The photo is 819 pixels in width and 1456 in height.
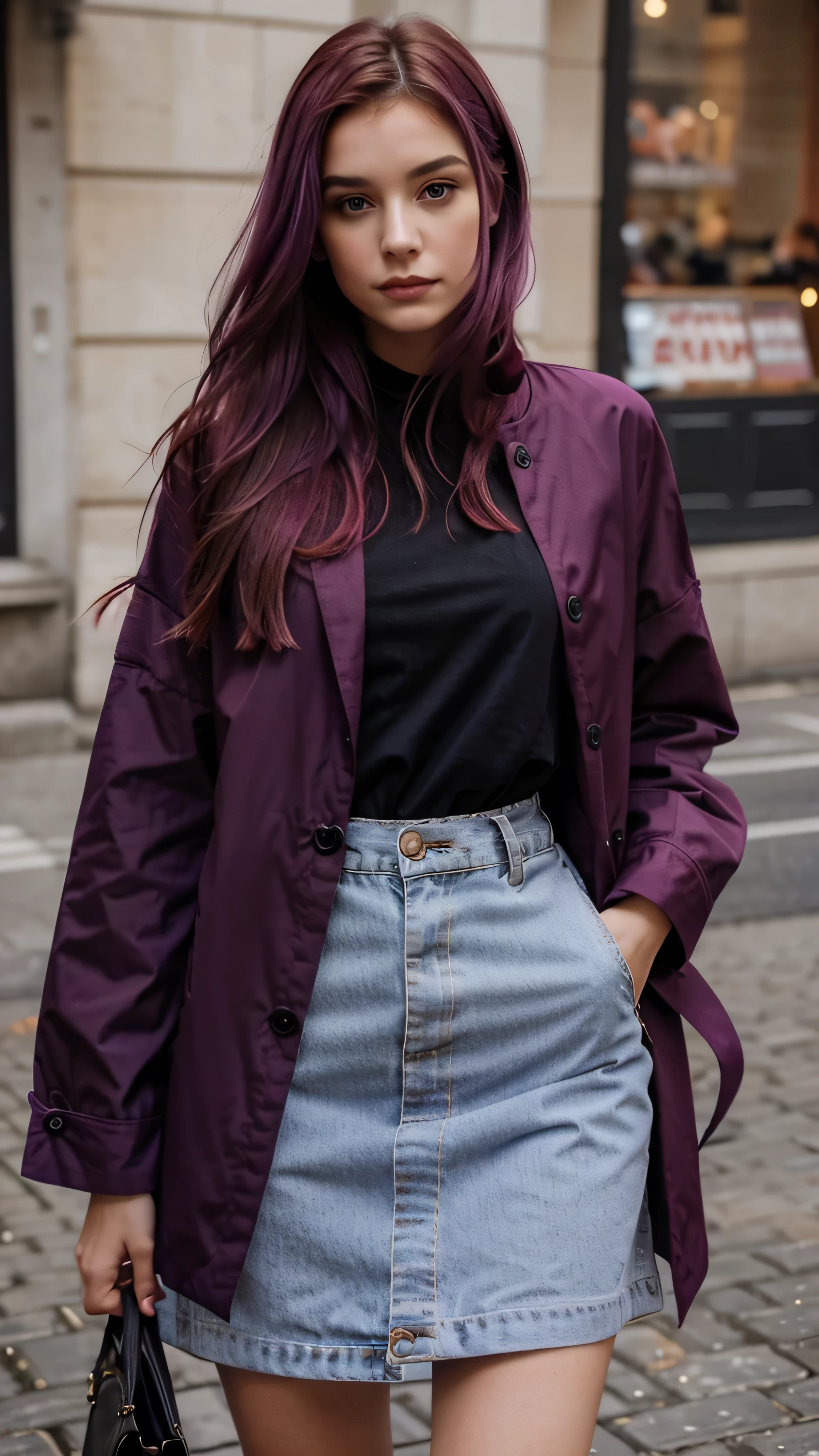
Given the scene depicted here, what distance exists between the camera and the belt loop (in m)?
2.06

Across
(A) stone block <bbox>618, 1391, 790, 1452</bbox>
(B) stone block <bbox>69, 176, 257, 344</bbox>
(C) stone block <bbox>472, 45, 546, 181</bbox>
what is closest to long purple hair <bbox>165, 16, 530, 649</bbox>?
(A) stone block <bbox>618, 1391, 790, 1452</bbox>

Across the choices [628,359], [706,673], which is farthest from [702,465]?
[706,673]

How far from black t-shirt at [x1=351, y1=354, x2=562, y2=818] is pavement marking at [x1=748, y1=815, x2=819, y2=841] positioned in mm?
5558

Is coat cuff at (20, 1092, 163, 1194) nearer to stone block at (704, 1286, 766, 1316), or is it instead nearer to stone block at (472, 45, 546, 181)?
stone block at (704, 1286, 766, 1316)

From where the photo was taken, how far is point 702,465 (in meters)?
11.4

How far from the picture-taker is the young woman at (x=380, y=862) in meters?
2.02

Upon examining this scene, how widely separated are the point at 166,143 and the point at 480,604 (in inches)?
284

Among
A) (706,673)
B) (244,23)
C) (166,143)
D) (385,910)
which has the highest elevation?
(244,23)

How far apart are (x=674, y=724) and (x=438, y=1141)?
25.2 inches

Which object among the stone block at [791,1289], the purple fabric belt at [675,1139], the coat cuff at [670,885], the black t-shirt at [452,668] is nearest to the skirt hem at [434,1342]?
the purple fabric belt at [675,1139]

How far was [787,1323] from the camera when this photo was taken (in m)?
3.91

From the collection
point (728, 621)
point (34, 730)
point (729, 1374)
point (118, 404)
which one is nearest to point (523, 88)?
point (118, 404)

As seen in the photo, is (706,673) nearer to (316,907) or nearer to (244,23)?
(316,907)

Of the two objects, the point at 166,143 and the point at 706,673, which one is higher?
the point at 166,143
